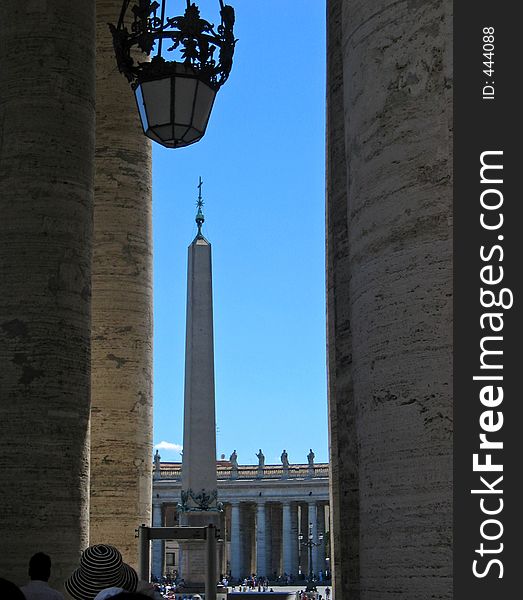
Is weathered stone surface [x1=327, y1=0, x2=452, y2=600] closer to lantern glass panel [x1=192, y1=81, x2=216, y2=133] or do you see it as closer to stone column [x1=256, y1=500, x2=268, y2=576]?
lantern glass panel [x1=192, y1=81, x2=216, y2=133]

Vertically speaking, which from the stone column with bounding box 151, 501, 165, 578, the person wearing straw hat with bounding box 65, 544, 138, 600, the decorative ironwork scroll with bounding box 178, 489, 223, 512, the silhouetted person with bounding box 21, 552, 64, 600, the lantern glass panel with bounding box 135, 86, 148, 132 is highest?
the lantern glass panel with bounding box 135, 86, 148, 132

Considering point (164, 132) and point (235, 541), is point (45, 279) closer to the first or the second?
point (164, 132)

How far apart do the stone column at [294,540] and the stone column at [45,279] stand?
402 feet

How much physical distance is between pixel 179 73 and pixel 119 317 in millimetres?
9556

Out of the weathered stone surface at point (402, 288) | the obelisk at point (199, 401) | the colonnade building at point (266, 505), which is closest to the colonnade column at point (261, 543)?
the colonnade building at point (266, 505)

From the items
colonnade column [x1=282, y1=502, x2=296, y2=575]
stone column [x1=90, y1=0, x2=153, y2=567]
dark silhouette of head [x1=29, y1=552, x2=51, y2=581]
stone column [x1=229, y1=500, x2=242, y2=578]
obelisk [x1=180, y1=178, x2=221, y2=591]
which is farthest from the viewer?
stone column [x1=229, y1=500, x2=242, y2=578]

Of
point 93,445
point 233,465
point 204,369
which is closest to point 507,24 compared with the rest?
point 93,445

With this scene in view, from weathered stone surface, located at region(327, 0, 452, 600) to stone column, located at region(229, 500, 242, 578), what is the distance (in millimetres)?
128791

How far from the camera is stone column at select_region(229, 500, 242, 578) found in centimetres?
13784

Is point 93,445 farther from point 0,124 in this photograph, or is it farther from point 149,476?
point 0,124

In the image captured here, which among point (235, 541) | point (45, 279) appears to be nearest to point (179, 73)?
point (45, 279)

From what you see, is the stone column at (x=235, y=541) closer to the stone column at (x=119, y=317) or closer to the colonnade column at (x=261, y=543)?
the colonnade column at (x=261, y=543)

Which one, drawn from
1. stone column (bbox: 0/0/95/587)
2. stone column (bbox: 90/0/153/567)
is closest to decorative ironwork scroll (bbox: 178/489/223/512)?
stone column (bbox: 90/0/153/567)

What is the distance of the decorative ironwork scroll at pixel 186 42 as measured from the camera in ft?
44.5
